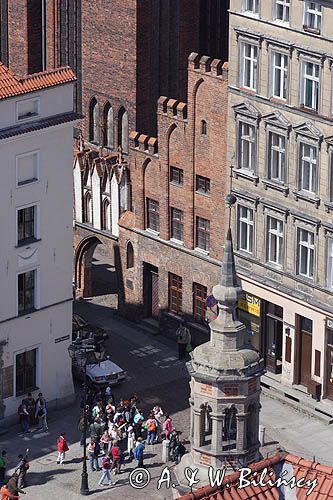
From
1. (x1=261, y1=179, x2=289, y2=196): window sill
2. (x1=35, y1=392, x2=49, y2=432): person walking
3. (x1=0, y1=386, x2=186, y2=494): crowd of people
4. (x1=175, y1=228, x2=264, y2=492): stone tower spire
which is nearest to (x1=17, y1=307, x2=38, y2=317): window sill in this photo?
(x1=0, y1=386, x2=186, y2=494): crowd of people

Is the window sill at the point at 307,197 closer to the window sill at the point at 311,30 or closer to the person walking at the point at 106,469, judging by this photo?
the window sill at the point at 311,30

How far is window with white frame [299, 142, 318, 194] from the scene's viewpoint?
3561 inches

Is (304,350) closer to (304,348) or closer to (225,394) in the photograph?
(304,348)

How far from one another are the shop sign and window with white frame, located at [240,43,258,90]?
31.4 feet

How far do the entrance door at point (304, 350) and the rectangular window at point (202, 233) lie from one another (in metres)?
7.60

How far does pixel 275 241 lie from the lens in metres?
93.8

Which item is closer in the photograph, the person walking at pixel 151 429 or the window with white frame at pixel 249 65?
the person walking at pixel 151 429

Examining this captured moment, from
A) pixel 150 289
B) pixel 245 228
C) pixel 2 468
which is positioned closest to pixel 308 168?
pixel 245 228

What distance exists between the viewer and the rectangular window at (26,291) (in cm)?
9106

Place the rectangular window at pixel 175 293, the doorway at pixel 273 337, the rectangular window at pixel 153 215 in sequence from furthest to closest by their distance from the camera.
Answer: the rectangular window at pixel 153 215 < the rectangular window at pixel 175 293 < the doorway at pixel 273 337

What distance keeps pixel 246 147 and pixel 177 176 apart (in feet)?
20.3

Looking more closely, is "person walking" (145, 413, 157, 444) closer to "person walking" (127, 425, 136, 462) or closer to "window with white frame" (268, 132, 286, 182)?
"person walking" (127, 425, 136, 462)

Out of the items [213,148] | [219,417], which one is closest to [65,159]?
[213,148]

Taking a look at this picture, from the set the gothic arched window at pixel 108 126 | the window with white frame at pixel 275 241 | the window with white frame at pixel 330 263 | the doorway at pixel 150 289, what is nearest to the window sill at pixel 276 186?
the window with white frame at pixel 275 241
